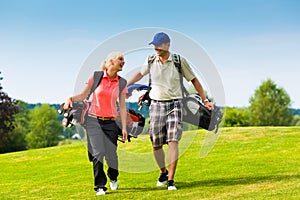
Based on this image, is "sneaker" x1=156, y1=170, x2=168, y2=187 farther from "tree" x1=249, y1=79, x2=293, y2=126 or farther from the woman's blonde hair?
"tree" x1=249, y1=79, x2=293, y2=126

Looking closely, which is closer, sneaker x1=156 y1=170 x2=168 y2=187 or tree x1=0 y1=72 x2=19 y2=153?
sneaker x1=156 y1=170 x2=168 y2=187

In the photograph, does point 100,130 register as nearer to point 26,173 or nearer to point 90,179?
point 90,179

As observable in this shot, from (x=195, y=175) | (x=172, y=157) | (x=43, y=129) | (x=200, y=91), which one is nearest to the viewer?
(x=172, y=157)

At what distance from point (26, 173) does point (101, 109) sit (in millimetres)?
7001

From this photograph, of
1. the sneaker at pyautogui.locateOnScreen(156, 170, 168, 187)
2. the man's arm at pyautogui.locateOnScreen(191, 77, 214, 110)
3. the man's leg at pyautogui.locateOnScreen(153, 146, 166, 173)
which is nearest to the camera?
the man's arm at pyautogui.locateOnScreen(191, 77, 214, 110)

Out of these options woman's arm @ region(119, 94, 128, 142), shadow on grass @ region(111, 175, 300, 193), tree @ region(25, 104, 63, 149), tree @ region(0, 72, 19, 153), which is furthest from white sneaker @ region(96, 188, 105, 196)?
tree @ region(25, 104, 63, 149)

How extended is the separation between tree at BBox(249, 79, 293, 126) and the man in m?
58.6

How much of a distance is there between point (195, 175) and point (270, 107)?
58549 millimetres

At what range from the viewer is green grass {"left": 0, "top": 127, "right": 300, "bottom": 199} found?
293 inches

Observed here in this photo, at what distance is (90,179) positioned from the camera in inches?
406

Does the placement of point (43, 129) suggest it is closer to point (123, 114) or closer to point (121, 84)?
point (123, 114)

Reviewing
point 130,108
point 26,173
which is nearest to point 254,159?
point 130,108

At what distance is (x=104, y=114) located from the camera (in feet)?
25.1

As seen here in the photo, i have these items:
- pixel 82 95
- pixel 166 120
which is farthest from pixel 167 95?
pixel 82 95
